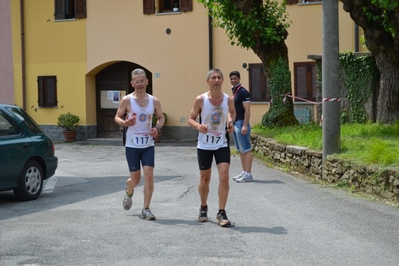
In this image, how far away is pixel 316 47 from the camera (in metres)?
25.7

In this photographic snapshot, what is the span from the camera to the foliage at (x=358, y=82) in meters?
19.8

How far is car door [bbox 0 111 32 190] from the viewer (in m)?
11.2

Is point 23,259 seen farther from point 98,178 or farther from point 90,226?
point 98,178

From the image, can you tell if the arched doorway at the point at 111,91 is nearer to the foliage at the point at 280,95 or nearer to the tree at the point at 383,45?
the foliage at the point at 280,95

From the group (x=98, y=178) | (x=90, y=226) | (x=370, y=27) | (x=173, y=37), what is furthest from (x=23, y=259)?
(x=173, y=37)

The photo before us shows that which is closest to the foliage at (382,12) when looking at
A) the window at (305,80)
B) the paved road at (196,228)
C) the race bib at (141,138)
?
the paved road at (196,228)

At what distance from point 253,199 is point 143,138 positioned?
2444mm

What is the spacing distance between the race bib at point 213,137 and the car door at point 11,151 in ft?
11.2

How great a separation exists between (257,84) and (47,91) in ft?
29.1

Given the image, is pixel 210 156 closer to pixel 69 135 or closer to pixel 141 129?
pixel 141 129

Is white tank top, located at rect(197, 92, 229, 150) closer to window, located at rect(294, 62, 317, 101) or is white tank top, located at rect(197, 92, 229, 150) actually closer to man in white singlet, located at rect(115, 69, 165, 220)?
man in white singlet, located at rect(115, 69, 165, 220)

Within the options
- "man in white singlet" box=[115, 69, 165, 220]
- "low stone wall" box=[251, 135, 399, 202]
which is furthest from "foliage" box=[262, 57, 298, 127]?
"man in white singlet" box=[115, 69, 165, 220]

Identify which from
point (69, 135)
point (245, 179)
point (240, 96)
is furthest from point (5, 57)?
point (245, 179)

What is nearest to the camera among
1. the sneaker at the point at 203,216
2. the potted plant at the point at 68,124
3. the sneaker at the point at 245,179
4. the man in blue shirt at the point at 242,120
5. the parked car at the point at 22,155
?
the sneaker at the point at 203,216
